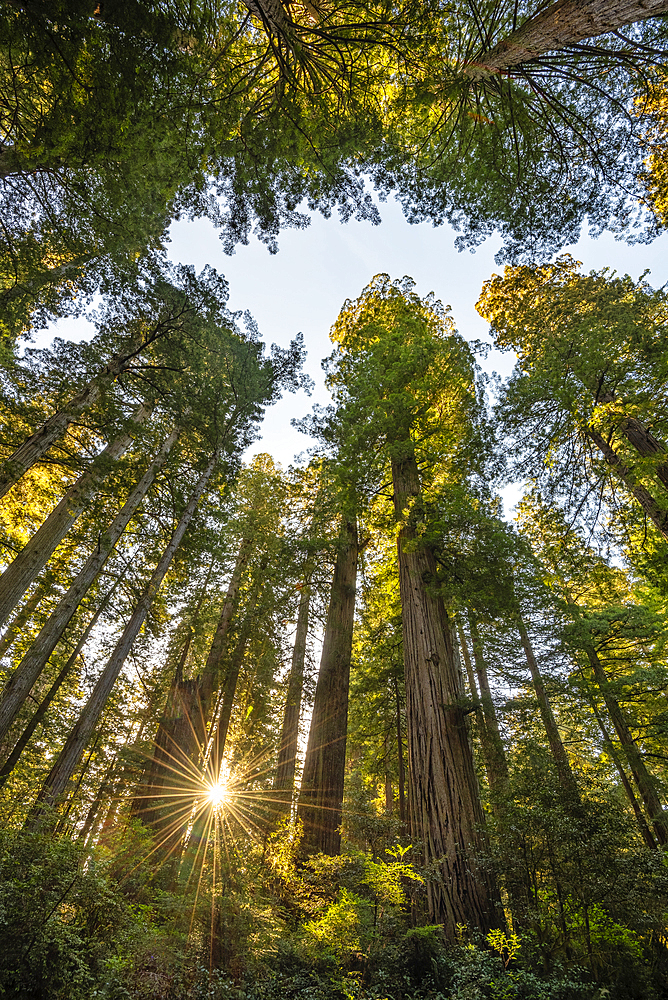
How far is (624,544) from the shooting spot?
843 cm

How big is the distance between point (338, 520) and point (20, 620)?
1116 cm

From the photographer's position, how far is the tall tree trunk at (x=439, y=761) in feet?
14.6

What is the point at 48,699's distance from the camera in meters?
9.26

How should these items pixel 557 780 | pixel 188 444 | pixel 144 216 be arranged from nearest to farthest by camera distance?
pixel 557 780 → pixel 144 216 → pixel 188 444

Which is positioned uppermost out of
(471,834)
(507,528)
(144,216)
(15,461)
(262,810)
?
(144,216)

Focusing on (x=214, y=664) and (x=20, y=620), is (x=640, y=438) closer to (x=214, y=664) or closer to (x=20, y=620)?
(x=214, y=664)

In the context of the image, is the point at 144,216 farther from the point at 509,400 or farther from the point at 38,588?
the point at 38,588

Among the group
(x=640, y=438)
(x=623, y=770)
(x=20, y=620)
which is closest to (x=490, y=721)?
(x=640, y=438)

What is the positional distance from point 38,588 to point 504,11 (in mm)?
17378

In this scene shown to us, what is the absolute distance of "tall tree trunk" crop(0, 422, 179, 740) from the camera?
6816 mm

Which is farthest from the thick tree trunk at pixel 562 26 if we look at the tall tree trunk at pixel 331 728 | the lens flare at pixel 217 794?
the lens flare at pixel 217 794

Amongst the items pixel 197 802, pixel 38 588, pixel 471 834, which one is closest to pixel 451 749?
pixel 471 834

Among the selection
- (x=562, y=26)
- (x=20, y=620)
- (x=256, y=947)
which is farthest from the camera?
(x=20, y=620)

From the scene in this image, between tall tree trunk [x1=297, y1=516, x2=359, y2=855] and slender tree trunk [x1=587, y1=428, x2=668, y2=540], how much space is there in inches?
234
